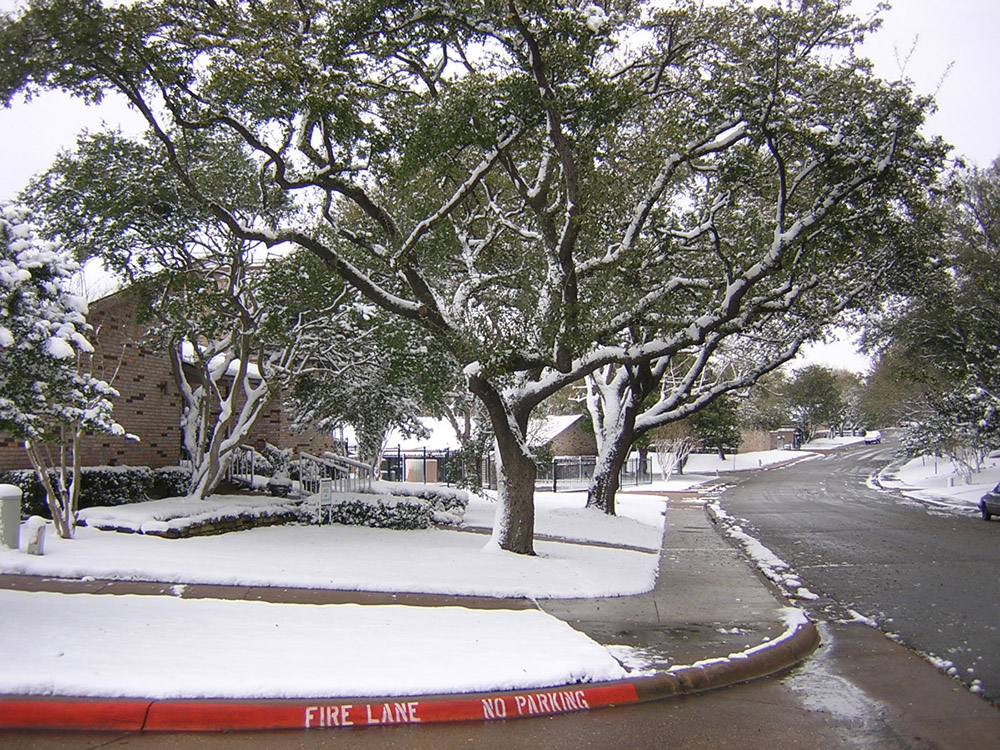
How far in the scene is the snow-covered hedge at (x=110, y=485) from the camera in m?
13.5

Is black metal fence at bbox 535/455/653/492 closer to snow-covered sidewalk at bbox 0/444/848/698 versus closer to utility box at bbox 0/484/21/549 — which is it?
snow-covered sidewalk at bbox 0/444/848/698

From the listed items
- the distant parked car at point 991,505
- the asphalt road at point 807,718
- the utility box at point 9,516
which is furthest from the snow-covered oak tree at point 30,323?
the distant parked car at point 991,505

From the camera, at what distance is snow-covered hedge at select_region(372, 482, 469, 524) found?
1730 cm

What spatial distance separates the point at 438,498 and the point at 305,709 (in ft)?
43.3

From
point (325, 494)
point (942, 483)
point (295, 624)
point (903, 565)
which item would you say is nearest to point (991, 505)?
point (903, 565)

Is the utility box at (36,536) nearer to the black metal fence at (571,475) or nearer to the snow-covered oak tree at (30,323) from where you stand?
the snow-covered oak tree at (30,323)

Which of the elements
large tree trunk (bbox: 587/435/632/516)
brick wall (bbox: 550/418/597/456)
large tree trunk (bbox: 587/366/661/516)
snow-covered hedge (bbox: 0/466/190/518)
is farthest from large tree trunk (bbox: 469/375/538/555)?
brick wall (bbox: 550/418/597/456)

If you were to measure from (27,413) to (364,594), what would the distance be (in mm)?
4168

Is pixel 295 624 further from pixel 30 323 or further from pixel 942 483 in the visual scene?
pixel 942 483

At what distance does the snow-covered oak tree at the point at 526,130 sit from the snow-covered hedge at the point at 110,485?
573 cm

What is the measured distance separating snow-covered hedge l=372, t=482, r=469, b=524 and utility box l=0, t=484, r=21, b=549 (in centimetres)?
809

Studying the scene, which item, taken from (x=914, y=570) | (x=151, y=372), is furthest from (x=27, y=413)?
(x=914, y=570)

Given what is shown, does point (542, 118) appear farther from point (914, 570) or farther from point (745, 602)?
point (914, 570)

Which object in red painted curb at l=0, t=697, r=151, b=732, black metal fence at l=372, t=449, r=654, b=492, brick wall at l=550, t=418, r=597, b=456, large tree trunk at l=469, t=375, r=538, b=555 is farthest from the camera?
brick wall at l=550, t=418, r=597, b=456
